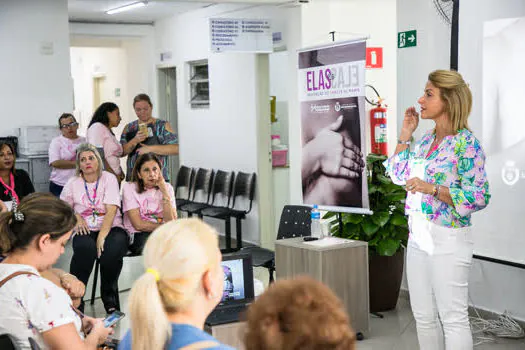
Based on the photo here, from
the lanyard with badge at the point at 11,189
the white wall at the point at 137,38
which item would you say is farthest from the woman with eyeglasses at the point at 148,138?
the white wall at the point at 137,38

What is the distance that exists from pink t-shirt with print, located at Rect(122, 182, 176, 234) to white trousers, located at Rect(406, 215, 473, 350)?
2.66 meters

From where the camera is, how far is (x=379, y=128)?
8.38m

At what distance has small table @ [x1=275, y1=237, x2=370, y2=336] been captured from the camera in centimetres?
500

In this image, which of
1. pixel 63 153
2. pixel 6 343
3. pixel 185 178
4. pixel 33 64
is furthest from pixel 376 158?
pixel 33 64

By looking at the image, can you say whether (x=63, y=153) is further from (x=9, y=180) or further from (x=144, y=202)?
(x=144, y=202)

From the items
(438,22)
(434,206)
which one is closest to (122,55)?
(438,22)

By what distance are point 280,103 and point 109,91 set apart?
6.70m

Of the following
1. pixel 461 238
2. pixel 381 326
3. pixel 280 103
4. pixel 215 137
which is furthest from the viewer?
pixel 215 137

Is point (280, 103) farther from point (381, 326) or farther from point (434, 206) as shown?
point (434, 206)

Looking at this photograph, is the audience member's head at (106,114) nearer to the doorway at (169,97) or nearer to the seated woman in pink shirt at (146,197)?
the seated woman in pink shirt at (146,197)

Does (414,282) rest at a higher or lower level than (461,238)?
lower

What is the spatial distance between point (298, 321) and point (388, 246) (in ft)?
14.1

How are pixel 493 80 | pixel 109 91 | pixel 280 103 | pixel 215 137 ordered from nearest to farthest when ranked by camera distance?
pixel 493 80
pixel 280 103
pixel 215 137
pixel 109 91

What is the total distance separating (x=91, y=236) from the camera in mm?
5977
